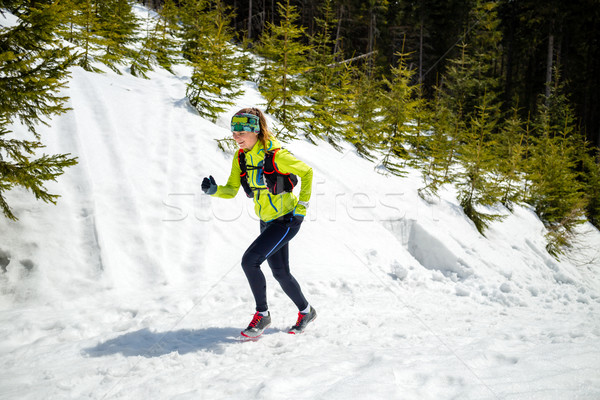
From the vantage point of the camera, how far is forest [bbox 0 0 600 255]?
4527mm

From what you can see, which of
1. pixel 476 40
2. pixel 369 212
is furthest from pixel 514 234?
pixel 476 40

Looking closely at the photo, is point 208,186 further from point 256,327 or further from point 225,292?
point 225,292

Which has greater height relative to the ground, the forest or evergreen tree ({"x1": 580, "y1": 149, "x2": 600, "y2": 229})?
the forest

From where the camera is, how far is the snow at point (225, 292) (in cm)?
281

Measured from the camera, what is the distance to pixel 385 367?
9.59ft

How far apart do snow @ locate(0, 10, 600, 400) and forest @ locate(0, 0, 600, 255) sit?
2.98 ft

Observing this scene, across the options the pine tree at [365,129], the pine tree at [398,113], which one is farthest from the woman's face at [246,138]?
the pine tree at [365,129]

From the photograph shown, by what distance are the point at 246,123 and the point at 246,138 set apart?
0.54ft

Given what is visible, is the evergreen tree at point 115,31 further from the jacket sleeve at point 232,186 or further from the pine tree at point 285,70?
the jacket sleeve at point 232,186

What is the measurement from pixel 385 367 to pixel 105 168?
6352 millimetres

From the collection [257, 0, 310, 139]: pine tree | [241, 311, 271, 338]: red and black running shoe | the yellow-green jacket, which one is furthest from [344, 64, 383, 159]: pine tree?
[241, 311, 271, 338]: red and black running shoe

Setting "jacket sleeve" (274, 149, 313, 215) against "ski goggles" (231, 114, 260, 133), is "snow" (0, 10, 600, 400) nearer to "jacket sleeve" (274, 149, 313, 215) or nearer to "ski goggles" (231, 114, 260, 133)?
"jacket sleeve" (274, 149, 313, 215)

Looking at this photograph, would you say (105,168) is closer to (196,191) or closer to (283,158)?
(196,191)

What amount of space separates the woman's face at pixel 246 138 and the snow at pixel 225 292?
7.32ft
